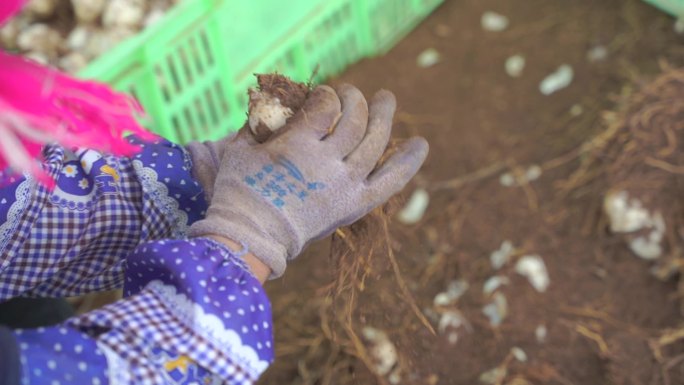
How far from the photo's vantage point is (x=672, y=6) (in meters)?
1.81

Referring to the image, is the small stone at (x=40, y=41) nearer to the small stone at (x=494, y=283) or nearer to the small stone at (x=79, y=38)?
the small stone at (x=79, y=38)

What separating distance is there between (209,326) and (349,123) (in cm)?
28

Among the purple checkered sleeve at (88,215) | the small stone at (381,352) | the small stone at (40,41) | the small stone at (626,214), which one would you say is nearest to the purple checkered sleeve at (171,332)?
the purple checkered sleeve at (88,215)

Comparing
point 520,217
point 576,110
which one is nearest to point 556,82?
point 576,110

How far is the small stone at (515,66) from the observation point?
5.99 feet

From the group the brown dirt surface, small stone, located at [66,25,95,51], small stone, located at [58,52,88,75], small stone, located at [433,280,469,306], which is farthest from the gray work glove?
small stone, located at [66,25,95,51]

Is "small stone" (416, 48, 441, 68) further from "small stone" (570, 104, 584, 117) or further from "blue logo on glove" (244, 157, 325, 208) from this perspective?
"blue logo on glove" (244, 157, 325, 208)

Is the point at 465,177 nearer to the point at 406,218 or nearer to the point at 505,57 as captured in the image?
the point at 406,218

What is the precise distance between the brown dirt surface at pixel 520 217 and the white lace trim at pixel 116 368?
0.43 m

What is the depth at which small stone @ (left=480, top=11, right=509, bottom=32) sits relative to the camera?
6.35 ft

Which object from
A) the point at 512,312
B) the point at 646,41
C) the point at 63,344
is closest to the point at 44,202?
the point at 63,344

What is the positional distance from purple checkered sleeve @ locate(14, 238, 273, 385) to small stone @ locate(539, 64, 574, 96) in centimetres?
128

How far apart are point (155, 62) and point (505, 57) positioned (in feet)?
2.99

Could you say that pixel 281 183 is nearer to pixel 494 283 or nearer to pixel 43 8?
pixel 494 283
